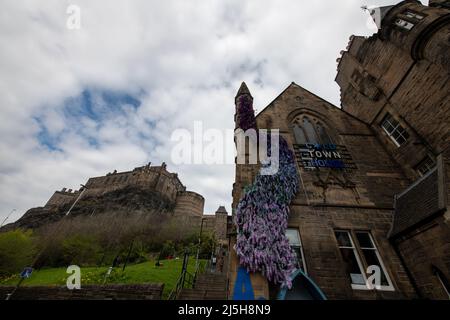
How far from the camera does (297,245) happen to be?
7.20 meters

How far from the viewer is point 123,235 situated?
33.2 m

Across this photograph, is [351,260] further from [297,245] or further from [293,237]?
[293,237]

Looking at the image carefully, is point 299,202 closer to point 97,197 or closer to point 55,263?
point 55,263

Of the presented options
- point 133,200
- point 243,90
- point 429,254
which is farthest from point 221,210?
point 429,254

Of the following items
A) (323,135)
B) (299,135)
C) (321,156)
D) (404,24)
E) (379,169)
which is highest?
(404,24)

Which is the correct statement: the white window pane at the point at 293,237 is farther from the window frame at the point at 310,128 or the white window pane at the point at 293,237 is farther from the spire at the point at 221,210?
the spire at the point at 221,210

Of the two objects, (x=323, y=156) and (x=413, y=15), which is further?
(x=413, y=15)

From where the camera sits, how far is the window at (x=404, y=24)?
10402 millimetres

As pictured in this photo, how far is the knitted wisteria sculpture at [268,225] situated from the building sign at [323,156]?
5.17ft

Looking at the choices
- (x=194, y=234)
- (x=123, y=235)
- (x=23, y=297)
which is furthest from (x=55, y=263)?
(x=23, y=297)

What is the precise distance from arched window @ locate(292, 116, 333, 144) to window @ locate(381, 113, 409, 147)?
347cm

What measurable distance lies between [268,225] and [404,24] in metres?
13.4

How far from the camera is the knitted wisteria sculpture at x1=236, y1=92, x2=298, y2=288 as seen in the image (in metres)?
6.10

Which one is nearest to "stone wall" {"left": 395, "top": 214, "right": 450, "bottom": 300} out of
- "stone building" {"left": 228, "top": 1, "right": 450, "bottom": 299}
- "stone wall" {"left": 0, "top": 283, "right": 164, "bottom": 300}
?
"stone building" {"left": 228, "top": 1, "right": 450, "bottom": 299}
